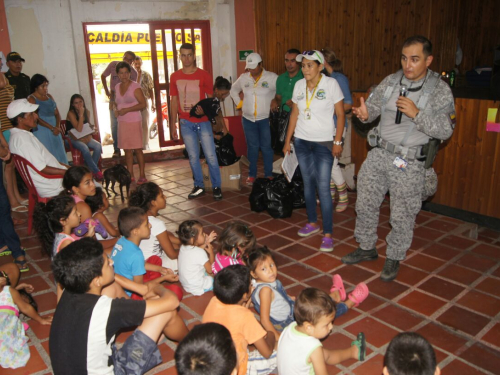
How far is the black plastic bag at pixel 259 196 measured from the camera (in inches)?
226

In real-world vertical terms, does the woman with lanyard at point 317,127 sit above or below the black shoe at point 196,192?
above

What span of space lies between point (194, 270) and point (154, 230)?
52 centimetres

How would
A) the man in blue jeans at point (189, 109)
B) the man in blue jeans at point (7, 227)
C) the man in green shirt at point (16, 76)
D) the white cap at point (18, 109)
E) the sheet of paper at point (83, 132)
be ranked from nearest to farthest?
1. the man in blue jeans at point (7, 227)
2. the white cap at point (18, 109)
3. the man in blue jeans at point (189, 109)
4. the man in green shirt at point (16, 76)
5. the sheet of paper at point (83, 132)

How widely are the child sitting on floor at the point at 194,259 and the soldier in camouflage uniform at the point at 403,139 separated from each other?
1.46 metres

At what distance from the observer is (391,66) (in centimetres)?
866

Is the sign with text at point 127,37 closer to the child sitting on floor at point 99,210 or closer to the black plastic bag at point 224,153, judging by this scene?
the black plastic bag at point 224,153

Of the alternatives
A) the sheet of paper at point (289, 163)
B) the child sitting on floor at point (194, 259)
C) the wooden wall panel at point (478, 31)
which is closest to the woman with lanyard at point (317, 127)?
the sheet of paper at point (289, 163)

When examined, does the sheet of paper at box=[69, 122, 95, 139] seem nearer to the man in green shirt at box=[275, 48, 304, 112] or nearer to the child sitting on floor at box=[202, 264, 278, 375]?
the man in green shirt at box=[275, 48, 304, 112]

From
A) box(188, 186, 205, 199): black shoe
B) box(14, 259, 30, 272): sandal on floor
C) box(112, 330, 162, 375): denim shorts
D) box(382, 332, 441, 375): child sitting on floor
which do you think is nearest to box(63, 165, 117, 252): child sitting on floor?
box(14, 259, 30, 272): sandal on floor

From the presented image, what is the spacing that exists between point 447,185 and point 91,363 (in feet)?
15.2

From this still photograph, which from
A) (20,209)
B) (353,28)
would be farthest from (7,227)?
(353,28)

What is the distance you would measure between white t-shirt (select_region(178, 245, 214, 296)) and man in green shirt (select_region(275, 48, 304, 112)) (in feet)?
10.7

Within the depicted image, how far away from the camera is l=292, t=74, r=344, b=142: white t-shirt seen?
14.6 feet

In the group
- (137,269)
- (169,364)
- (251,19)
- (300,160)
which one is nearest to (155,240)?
(137,269)
